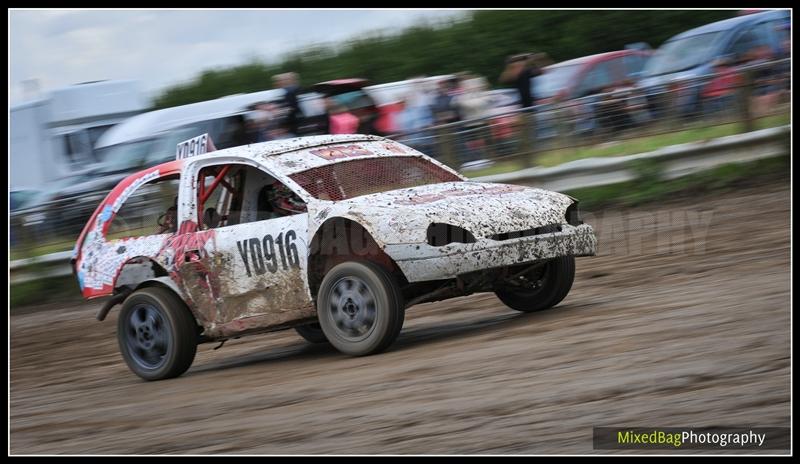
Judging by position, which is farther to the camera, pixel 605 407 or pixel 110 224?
pixel 110 224

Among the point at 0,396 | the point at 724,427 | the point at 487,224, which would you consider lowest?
the point at 0,396

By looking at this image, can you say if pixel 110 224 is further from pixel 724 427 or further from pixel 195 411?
pixel 724 427

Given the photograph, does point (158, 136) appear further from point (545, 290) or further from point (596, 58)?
point (545, 290)

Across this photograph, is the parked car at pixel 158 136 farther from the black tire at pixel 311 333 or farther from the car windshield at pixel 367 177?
the car windshield at pixel 367 177

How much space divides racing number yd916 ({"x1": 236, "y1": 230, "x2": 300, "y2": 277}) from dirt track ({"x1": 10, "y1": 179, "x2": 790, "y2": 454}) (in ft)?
2.35

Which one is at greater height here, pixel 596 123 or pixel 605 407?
pixel 596 123

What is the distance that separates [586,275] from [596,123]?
3370mm

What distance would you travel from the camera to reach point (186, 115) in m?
17.5

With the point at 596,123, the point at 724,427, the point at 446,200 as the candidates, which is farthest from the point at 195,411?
the point at 596,123

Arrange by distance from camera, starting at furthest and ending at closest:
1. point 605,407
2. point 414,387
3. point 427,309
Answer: point 427,309 → point 414,387 → point 605,407

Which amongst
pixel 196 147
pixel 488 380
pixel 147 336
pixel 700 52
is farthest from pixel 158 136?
pixel 488 380

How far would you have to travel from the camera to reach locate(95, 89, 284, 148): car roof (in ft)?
56.4

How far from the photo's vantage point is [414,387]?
6.19m

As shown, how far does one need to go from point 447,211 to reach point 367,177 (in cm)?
89
